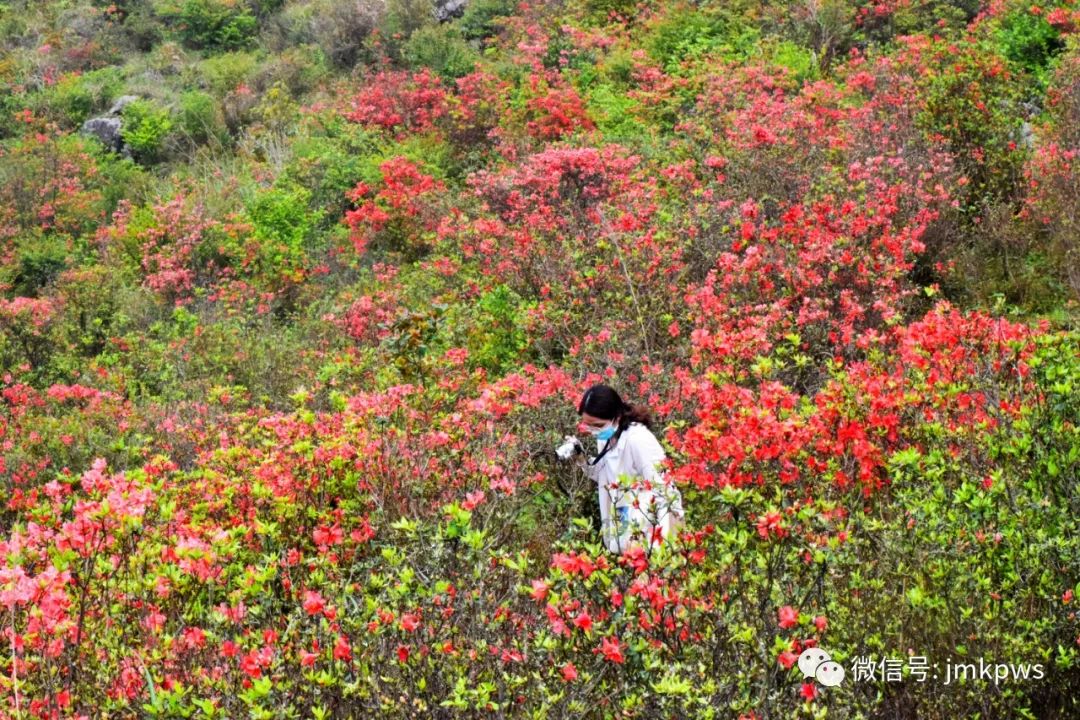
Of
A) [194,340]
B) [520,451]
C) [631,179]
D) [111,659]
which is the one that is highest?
[111,659]

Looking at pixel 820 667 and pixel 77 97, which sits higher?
pixel 820 667

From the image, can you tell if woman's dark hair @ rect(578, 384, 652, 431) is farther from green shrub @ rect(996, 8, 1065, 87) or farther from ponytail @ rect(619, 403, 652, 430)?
green shrub @ rect(996, 8, 1065, 87)

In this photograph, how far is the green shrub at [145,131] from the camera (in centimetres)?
1902

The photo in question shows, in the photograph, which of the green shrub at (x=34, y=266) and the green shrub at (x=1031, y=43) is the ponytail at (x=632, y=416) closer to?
the green shrub at (x=1031, y=43)

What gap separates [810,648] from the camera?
2.54 m

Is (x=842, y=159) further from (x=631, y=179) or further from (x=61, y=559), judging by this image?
(x=61, y=559)

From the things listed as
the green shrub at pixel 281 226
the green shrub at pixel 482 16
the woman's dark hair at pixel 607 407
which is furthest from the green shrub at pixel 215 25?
the woman's dark hair at pixel 607 407

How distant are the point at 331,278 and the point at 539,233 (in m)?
4.55

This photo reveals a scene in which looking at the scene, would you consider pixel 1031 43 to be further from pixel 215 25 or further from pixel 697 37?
pixel 215 25

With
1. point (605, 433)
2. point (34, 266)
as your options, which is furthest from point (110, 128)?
point (605, 433)

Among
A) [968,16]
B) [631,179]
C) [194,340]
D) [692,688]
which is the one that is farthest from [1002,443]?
[968,16]

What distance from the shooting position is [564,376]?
19.2 feet

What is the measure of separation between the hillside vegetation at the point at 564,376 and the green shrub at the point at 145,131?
126 centimetres

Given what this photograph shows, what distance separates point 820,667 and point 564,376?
346 cm
